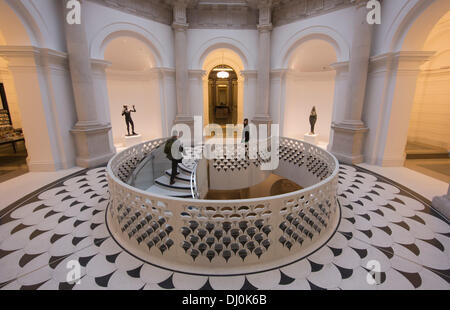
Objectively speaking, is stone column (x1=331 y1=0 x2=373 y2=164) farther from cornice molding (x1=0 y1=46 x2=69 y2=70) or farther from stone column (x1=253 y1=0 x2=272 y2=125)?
cornice molding (x1=0 y1=46 x2=69 y2=70)

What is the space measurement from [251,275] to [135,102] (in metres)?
10.4

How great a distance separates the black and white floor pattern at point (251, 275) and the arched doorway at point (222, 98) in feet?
40.6

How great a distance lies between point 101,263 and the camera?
9.81 ft

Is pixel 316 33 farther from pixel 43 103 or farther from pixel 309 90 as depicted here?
pixel 43 103

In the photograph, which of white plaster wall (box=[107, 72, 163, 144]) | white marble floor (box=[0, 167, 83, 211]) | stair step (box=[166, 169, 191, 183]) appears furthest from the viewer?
white plaster wall (box=[107, 72, 163, 144])

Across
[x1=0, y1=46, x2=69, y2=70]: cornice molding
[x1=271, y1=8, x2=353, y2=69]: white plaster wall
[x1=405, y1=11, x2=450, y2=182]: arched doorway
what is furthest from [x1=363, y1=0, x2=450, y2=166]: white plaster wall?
[x1=0, y1=46, x2=69, y2=70]: cornice molding

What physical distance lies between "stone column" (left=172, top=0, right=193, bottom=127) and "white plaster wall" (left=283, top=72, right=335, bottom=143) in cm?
463

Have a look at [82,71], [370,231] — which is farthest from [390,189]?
[82,71]

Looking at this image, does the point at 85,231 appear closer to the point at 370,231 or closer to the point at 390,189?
the point at 370,231

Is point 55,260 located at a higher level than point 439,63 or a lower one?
lower

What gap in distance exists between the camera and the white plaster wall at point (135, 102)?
10.4 metres

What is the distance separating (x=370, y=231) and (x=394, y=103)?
4.71 meters

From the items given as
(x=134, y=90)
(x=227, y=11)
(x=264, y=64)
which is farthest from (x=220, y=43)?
(x=134, y=90)

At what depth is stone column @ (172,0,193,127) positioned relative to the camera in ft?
29.2
